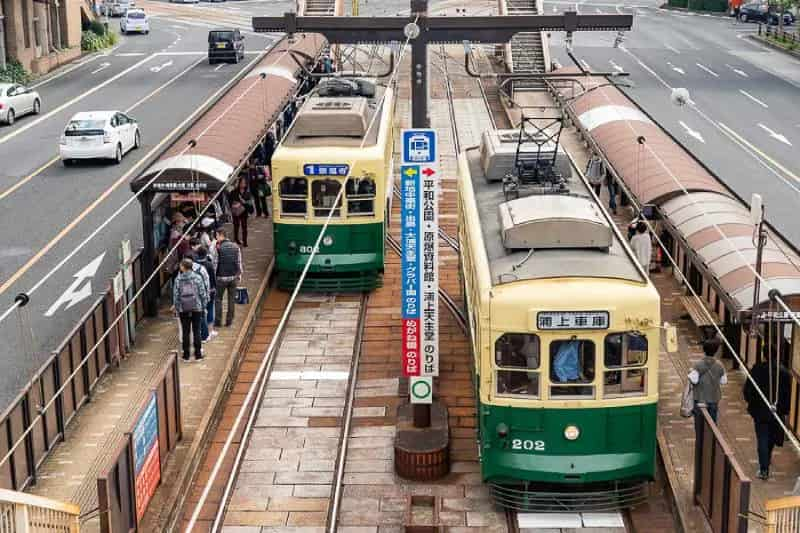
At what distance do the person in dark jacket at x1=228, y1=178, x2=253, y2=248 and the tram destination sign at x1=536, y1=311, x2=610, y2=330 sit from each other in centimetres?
1271

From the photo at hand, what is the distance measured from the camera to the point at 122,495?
12.6 metres

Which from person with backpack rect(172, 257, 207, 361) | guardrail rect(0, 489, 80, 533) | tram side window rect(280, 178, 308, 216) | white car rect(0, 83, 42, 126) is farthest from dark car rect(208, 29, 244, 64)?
guardrail rect(0, 489, 80, 533)

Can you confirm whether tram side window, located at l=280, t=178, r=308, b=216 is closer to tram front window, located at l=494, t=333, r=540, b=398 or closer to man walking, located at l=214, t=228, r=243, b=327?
man walking, located at l=214, t=228, r=243, b=327

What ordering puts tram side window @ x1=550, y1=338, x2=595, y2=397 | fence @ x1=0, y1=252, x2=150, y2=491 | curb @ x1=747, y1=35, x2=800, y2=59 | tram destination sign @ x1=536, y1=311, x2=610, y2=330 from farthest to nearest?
curb @ x1=747, y1=35, x2=800, y2=59
fence @ x1=0, y1=252, x2=150, y2=491
tram side window @ x1=550, y1=338, x2=595, y2=397
tram destination sign @ x1=536, y1=311, x2=610, y2=330

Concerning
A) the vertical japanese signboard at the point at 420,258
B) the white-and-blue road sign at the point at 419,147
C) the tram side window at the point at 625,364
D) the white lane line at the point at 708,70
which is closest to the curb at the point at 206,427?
the vertical japanese signboard at the point at 420,258

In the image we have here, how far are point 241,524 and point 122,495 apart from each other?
184 centimetres

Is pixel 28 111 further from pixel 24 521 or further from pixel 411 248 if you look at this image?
pixel 24 521

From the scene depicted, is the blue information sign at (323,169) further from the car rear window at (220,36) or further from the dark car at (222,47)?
the car rear window at (220,36)

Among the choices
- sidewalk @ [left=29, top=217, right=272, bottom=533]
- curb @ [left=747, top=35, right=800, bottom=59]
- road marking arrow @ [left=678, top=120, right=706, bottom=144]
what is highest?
sidewalk @ [left=29, top=217, right=272, bottom=533]

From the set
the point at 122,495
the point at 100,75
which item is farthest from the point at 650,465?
the point at 100,75

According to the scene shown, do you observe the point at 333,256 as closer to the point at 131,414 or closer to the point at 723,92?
the point at 131,414

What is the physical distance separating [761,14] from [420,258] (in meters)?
67.3

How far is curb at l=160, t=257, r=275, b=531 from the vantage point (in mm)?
14094

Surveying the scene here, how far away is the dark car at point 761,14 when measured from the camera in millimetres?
74562
